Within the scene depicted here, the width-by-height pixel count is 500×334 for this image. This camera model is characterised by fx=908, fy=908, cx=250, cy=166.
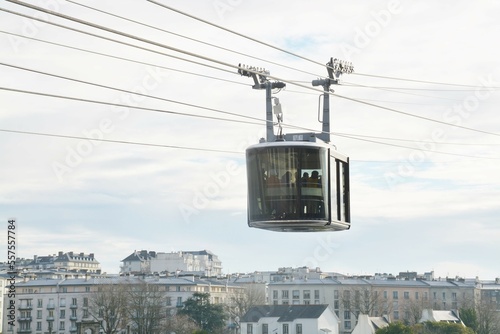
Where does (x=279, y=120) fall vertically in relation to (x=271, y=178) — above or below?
above

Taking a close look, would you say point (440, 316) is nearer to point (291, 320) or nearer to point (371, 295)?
point (371, 295)

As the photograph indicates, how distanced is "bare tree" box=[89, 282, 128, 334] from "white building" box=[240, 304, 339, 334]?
17924 millimetres

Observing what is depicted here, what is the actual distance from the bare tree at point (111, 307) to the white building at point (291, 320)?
1792 cm

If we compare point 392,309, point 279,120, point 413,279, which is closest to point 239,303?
point 392,309

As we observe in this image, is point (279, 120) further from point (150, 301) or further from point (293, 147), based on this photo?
point (150, 301)

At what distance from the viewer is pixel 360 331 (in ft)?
395

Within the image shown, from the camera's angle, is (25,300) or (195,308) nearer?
(195,308)

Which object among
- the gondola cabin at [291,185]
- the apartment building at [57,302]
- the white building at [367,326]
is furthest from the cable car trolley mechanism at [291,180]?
the apartment building at [57,302]

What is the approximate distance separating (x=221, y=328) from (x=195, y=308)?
15.4 feet

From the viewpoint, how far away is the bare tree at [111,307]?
127 meters

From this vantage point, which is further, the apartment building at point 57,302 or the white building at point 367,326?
the apartment building at point 57,302

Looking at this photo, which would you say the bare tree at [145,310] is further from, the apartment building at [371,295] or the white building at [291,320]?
the apartment building at [371,295]

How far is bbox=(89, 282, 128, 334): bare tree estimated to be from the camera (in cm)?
12662

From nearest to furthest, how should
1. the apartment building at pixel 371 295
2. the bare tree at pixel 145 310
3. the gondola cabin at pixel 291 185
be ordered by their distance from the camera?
the gondola cabin at pixel 291 185 → the bare tree at pixel 145 310 → the apartment building at pixel 371 295
